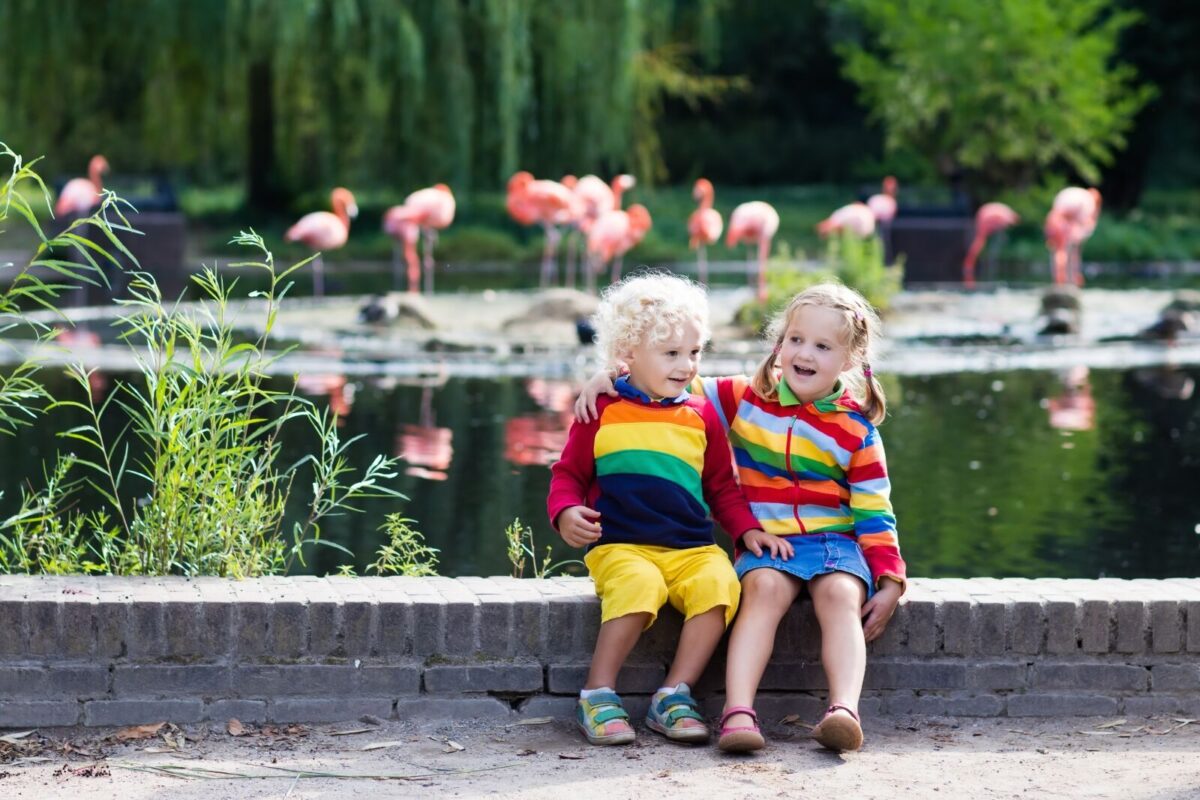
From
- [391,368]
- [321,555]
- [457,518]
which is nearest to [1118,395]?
[391,368]

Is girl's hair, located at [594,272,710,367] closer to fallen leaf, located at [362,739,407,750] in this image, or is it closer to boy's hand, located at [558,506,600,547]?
boy's hand, located at [558,506,600,547]

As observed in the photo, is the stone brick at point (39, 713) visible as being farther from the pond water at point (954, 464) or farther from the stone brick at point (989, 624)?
the pond water at point (954, 464)

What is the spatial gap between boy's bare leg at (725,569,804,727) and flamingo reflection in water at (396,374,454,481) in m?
4.21

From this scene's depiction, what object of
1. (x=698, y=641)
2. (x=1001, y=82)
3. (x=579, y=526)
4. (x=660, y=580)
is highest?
(x=1001, y=82)

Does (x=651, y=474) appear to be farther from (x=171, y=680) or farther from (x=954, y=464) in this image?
(x=954, y=464)

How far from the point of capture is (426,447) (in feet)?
29.9

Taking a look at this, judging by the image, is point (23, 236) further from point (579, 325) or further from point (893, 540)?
point (893, 540)

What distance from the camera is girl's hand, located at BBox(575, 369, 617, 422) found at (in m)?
4.26

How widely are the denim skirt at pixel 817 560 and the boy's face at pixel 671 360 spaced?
1.42 feet

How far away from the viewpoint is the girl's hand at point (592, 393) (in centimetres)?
426

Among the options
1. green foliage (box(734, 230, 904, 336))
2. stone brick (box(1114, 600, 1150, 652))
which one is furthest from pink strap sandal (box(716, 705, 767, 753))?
green foliage (box(734, 230, 904, 336))

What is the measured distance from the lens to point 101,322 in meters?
14.9

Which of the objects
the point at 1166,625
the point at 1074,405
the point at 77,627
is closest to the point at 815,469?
the point at 1166,625

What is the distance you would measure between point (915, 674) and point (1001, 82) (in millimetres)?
26035
